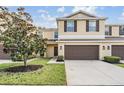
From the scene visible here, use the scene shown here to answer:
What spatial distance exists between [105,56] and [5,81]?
16.2m

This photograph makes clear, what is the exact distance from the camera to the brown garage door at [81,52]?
25.1 meters

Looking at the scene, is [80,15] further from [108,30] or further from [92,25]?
[108,30]

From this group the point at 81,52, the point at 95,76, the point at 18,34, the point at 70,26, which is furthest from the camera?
the point at 70,26

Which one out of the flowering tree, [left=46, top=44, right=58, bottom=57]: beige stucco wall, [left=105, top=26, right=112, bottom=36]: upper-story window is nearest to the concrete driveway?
the flowering tree

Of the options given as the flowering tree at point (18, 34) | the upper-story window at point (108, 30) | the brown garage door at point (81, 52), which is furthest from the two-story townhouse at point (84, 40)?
the flowering tree at point (18, 34)

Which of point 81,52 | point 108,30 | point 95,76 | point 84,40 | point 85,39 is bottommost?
point 95,76

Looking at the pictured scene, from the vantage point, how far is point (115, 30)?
3425 cm

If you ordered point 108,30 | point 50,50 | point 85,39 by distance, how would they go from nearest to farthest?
point 85,39 < point 50,50 < point 108,30

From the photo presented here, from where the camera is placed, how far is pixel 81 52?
2508 centimetres

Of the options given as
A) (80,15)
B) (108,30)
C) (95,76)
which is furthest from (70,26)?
(95,76)

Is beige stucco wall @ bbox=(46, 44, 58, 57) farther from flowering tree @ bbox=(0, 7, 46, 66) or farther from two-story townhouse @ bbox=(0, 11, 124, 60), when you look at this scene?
flowering tree @ bbox=(0, 7, 46, 66)

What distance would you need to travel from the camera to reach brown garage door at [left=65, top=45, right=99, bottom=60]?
2506cm
